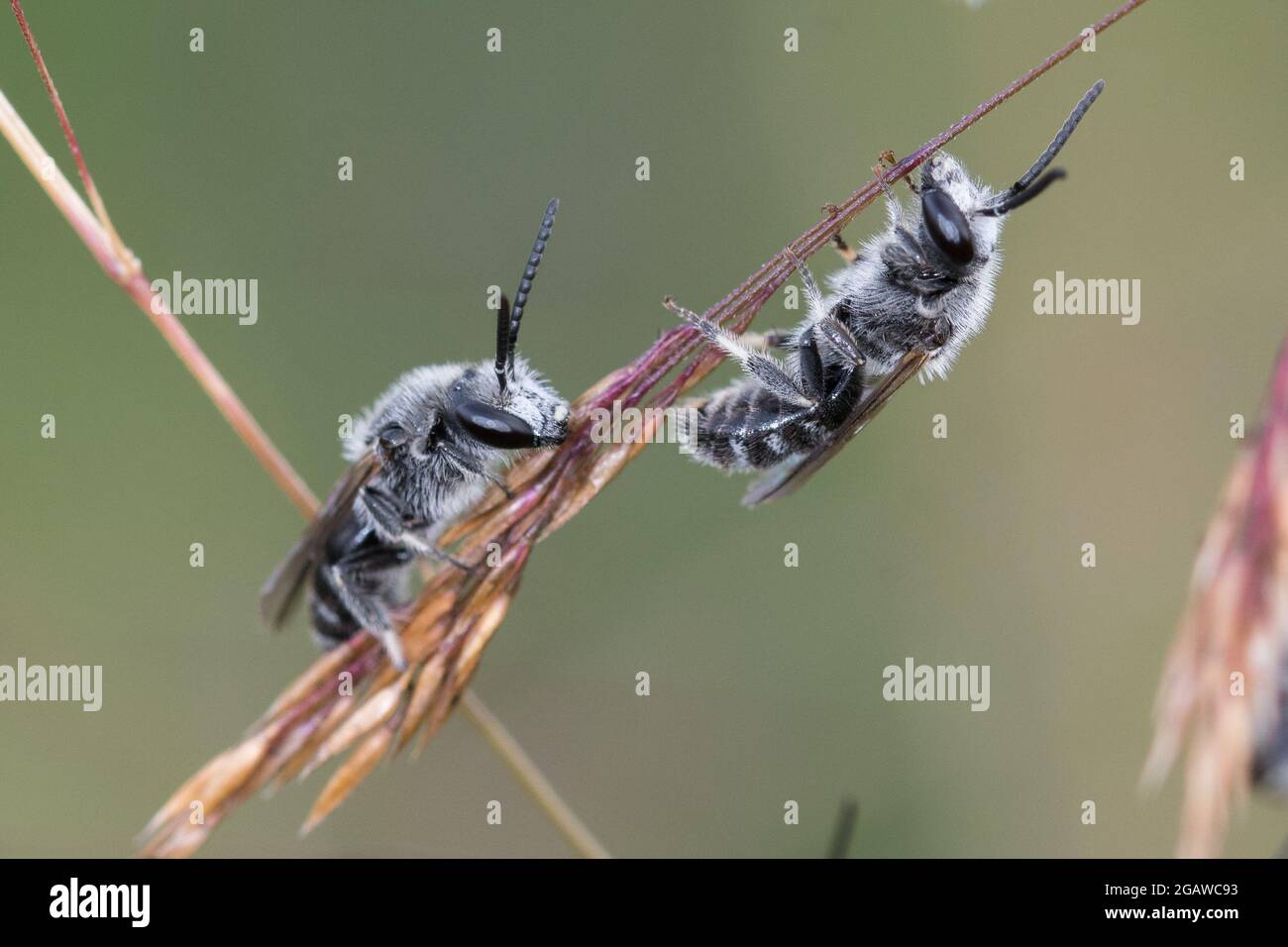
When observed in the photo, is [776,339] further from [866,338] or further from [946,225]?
[946,225]

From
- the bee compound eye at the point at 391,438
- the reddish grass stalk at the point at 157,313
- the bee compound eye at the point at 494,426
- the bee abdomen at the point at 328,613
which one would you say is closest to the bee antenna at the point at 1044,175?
the bee compound eye at the point at 494,426

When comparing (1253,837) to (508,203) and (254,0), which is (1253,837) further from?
(254,0)

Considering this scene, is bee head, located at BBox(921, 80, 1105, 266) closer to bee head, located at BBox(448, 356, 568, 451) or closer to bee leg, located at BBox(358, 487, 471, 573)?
bee head, located at BBox(448, 356, 568, 451)

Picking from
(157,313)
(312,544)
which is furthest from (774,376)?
(157,313)

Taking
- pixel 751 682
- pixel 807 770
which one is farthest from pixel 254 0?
pixel 807 770

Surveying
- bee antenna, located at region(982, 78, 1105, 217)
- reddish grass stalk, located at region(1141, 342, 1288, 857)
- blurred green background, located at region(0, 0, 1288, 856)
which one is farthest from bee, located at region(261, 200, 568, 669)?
blurred green background, located at region(0, 0, 1288, 856)

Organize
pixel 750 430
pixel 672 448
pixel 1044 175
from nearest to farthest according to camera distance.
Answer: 1. pixel 1044 175
2. pixel 750 430
3. pixel 672 448
